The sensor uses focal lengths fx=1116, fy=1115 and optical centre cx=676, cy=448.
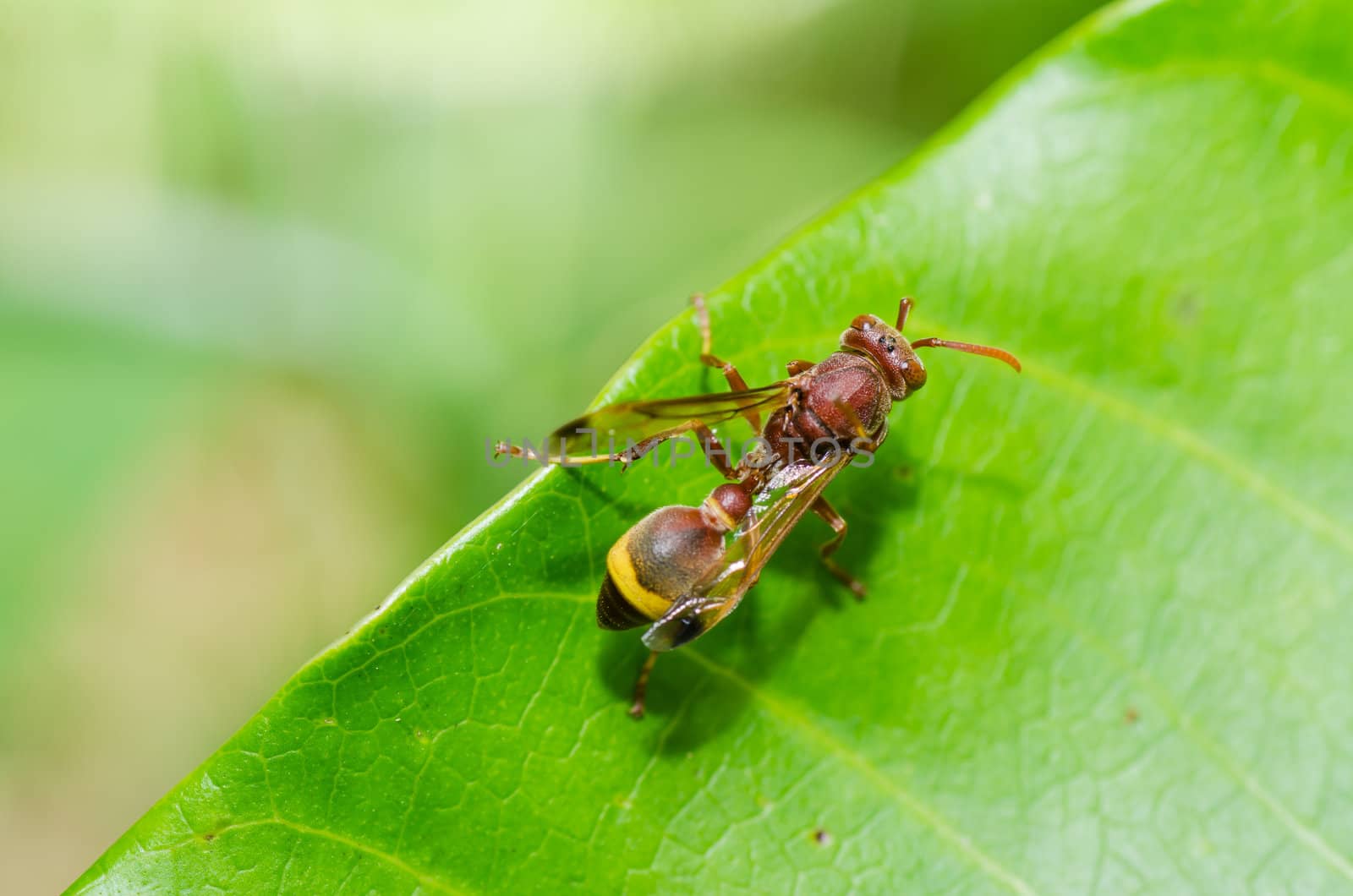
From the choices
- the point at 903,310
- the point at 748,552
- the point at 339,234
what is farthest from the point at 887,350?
the point at 339,234

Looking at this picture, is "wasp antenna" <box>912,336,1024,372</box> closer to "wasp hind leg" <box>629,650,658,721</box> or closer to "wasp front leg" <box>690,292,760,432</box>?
"wasp front leg" <box>690,292,760,432</box>

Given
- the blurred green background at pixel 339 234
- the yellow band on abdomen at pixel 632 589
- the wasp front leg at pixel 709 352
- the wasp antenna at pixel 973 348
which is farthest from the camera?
the blurred green background at pixel 339 234

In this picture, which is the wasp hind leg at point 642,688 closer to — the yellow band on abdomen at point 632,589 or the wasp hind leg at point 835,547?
the yellow band on abdomen at point 632,589

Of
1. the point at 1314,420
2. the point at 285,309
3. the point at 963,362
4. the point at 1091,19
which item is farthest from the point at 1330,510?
the point at 285,309

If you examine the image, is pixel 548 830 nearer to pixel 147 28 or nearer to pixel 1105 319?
pixel 1105 319

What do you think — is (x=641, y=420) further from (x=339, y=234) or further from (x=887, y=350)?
(x=339, y=234)

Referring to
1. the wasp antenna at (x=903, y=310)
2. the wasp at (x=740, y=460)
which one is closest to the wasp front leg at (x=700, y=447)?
the wasp at (x=740, y=460)
